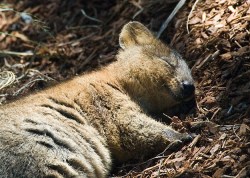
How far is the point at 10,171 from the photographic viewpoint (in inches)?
258

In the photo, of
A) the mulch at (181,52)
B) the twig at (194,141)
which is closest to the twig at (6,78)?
the mulch at (181,52)

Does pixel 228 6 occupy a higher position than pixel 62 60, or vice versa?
pixel 228 6

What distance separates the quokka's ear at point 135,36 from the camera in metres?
8.77

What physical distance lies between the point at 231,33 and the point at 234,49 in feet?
1.02

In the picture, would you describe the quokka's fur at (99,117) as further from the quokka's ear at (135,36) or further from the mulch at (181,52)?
the mulch at (181,52)

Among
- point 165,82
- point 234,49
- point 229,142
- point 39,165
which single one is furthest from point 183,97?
point 39,165

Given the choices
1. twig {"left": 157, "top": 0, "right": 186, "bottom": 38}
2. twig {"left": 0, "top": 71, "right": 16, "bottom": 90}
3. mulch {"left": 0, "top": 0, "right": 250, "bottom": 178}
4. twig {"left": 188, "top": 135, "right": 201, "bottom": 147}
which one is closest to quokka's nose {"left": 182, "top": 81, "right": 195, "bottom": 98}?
mulch {"left": 0, "top": 0, "right": 250, "bottom": 178}

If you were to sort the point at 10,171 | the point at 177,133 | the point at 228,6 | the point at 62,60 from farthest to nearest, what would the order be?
the point at 62,60, the point at 228,6, the point at 177,133, the point at 10,171

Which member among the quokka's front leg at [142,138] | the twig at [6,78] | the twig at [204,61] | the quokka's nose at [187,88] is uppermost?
the twig at [204,61]

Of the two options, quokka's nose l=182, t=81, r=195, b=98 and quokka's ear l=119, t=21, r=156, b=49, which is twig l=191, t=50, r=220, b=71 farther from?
quokka's ear l=119, t=21, r=156, b=49

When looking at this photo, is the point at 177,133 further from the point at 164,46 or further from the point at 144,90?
the point at 164,46

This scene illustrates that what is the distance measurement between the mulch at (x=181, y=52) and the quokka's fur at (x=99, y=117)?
0.95 ft

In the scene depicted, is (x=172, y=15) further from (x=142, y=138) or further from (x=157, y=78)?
(x=142, y=138)

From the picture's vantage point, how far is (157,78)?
835cm
